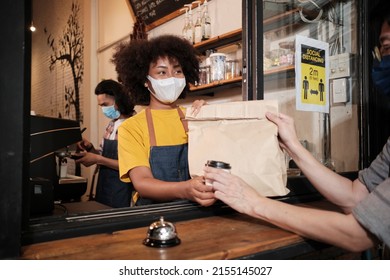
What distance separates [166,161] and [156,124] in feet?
0.66

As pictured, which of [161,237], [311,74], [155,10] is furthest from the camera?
[155,10]

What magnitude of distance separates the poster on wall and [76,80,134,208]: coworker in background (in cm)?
137

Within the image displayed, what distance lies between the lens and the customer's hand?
1.05 meters

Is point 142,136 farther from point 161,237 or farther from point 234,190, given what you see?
point 161,237

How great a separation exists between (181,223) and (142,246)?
0.26 metres

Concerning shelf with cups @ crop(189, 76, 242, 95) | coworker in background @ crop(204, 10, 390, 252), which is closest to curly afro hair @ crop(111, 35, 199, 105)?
shelf with cups @ crop(189, 76, 242, 95)

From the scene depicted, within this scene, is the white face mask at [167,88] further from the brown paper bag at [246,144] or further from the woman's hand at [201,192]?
the woman's hand at [201,192]

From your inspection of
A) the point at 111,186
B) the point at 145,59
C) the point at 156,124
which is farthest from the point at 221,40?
the point at 111,186

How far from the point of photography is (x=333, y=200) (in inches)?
52.5

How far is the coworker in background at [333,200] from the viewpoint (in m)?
0.86

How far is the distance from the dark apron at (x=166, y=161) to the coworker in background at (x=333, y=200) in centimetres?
53

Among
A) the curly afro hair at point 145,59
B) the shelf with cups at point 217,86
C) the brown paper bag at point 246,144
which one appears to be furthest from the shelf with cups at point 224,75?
the brown paper bag at point 246,144
